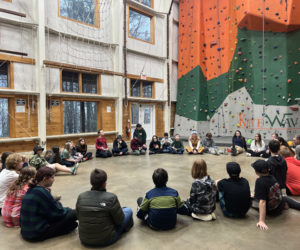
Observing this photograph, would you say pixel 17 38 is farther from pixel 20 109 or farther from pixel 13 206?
pixel 13 206

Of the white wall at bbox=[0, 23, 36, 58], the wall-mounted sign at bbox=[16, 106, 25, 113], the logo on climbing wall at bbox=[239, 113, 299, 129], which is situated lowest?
the logo on climbing wall at bbox=[239, 113, 299, 129]

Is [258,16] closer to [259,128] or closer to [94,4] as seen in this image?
[259,128]

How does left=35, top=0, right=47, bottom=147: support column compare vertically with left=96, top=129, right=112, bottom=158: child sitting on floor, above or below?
above

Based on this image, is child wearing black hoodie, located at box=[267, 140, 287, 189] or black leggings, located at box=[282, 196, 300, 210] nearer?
black leggings, located at box=[282, 196, 300, 210]

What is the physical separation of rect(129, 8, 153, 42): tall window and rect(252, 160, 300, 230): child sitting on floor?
9.07 m

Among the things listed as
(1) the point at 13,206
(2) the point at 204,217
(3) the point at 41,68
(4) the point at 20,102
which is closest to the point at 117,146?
(4) the point at 20,102

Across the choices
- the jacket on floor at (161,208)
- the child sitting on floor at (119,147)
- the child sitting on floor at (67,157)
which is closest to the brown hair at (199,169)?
the jacket on floor at (161,208)

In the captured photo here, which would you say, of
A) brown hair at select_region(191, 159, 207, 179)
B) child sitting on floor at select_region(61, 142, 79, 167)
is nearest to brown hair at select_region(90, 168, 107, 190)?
brown hair at select_region(191, 159, 207, 179)

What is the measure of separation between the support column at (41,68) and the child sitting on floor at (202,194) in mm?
6210

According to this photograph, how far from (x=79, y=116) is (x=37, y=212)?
676 centimetres

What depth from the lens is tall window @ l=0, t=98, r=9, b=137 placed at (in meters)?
6.93

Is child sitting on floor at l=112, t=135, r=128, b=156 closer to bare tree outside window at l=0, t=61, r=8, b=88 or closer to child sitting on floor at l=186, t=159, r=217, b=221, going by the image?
bare tree outside window at l=0, t=61, r=8, b=88

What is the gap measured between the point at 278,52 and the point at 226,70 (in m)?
2.28

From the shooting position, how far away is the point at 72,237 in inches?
97.5
